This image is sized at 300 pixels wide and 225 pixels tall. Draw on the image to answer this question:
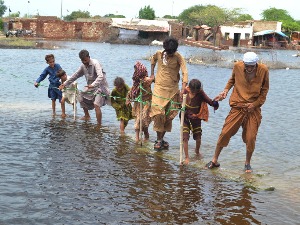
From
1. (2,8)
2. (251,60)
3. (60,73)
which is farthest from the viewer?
(2,8)

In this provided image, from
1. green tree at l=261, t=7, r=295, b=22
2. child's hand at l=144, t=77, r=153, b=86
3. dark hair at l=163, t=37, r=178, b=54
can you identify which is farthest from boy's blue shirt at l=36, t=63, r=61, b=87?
green tree at l=261, t=7, r=295, b=22

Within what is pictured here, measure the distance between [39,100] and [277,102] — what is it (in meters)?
8.51

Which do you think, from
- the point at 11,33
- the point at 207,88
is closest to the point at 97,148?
the point at 207,88

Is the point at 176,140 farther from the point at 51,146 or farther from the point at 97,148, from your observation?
the point at 51,146

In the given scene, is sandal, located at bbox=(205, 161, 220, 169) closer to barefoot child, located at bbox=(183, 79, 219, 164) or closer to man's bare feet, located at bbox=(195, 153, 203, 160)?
barefoot child, located at bbox=(183, 79, 219, 164)

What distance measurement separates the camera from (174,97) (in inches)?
313

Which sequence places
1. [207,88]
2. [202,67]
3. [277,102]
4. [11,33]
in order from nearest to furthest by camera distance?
[277,102] → [207,88] → [202,67] → [11,33]

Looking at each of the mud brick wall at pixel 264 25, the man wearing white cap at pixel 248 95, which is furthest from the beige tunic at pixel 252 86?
the mud brick wall at pixel 264 25

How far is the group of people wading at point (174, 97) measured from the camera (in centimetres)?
667

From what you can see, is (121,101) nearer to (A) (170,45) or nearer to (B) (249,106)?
(A) (170,45)

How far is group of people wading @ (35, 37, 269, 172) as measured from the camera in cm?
667

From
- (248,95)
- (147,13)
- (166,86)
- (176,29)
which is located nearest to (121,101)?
(166,86)

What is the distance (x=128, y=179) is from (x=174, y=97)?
1.81m

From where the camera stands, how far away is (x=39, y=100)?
48.0 feet
